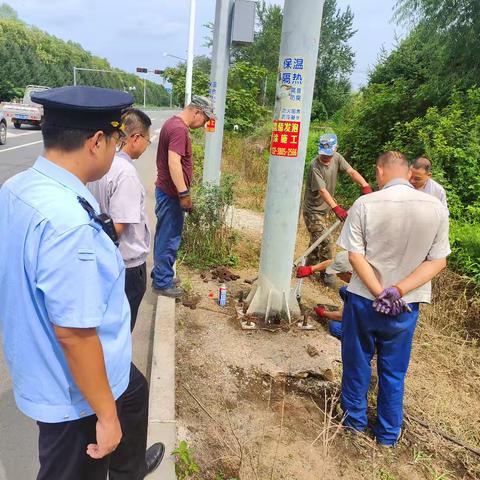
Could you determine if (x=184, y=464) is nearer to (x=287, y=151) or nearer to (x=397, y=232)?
(x=397, y=232)

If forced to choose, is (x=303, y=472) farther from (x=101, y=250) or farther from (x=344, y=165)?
(x=344, y=165)

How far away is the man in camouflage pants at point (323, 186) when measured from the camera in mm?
4956

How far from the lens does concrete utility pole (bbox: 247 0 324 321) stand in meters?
3.65

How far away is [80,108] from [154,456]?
6.07 ft

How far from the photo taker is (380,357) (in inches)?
108

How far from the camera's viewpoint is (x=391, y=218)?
8.38 ft

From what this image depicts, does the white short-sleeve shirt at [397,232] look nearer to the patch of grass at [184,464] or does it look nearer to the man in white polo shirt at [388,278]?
the man in white polo shirt at [388,278]

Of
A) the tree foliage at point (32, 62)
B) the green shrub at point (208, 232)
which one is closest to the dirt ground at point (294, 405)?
the green shrub at point (208, 232)

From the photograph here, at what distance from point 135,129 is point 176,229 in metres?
1.75

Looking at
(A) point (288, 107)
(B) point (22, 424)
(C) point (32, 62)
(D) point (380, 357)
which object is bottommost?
(B) point (22, 424)

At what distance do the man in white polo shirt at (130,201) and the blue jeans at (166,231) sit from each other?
4.91 feet

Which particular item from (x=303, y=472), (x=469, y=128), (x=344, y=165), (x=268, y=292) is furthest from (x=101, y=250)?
(x=469, y=128)

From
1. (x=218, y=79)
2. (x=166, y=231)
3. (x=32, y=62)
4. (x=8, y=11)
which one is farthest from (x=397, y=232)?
(x=8, y=11)

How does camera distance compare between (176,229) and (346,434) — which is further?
(176,229)
